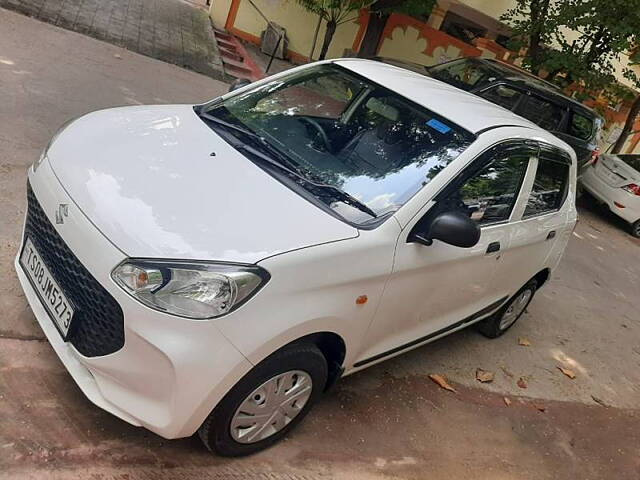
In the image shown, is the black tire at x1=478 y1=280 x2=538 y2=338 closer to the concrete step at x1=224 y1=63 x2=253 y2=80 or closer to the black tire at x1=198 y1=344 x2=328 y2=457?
the black tire at x1=198 y1=344 x2=328 y2=457

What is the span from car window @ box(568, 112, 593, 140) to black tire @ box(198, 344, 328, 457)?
771cm

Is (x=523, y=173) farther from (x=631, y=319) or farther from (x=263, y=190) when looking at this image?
(x=631, y=319)

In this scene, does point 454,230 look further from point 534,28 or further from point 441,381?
point 534,28

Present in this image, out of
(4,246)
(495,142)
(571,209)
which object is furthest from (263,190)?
(571,209)

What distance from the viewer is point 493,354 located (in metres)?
4.94

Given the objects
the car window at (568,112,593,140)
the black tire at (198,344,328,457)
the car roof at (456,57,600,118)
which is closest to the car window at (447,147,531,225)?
the black tire at (198,344,328,457)

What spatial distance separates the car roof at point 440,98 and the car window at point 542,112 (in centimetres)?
512

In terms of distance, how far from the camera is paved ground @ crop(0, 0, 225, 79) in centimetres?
962

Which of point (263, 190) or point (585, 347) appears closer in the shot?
point (263, 190)

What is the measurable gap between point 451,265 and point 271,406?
4.24 feet

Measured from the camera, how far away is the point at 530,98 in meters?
8.81

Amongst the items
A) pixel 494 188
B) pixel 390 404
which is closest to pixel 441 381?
pixel 390 404

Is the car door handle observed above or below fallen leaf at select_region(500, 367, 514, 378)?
above

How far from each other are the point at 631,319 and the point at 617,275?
1.57 metres
